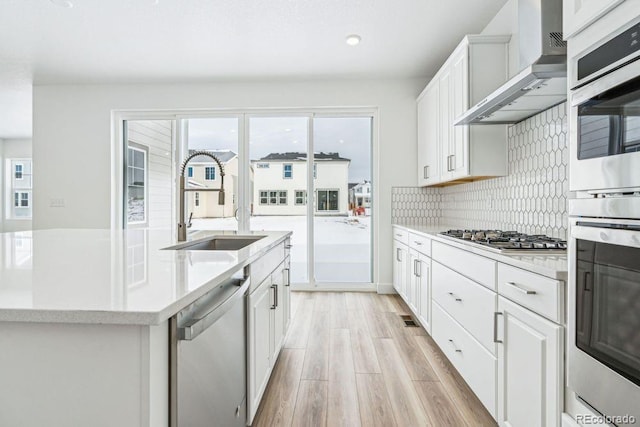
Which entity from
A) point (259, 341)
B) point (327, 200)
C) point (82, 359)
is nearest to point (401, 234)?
point (327, 200)

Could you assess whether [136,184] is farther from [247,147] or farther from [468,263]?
[468,263]

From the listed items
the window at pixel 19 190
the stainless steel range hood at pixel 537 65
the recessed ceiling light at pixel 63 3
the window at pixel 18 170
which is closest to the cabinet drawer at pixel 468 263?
the stainless steel range hood at pixel 537 65

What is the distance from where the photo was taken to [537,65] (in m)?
1.50

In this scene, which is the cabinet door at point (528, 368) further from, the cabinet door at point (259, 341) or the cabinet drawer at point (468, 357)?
the cabinet door at point (259, 341)

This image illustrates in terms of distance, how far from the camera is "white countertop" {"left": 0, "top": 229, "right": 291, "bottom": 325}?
68cm

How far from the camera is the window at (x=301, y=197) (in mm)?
4508

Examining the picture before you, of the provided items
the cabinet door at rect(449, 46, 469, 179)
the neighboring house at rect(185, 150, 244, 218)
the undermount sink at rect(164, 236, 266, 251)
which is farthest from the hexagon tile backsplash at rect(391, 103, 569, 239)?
the neighboring house at rect(185, 150, 244, 218)

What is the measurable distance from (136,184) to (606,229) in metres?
5.07

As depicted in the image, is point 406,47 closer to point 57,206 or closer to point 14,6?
point 14,6

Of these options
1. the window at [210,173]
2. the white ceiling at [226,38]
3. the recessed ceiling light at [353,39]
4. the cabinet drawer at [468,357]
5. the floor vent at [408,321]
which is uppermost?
the white ceiling at [226,38]

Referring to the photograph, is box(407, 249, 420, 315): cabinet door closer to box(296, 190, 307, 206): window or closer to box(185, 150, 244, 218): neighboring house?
box(296, 190, 307, 206): window

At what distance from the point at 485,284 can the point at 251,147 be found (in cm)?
353

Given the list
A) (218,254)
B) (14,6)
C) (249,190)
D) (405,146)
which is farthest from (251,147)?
(218,254)

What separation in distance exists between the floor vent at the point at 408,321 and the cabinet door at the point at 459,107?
1.37 meters
